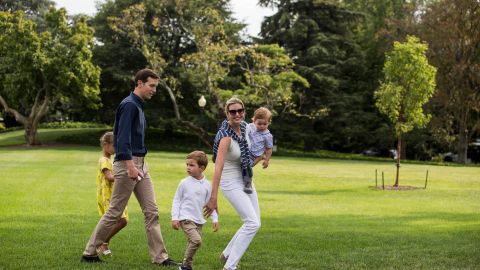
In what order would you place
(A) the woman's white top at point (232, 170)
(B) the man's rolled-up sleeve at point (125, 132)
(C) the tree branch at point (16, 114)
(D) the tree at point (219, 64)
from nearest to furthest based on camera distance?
(A) the woman's white top at point (232, 170), (B) the man's rolled-up sleeve at point (125, 132), (D) the tree at point (219, 64), (C) the tree branch at point (16, 114)

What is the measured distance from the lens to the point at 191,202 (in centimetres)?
711

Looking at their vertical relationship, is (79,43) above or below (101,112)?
above

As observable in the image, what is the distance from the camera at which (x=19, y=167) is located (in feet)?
88.5

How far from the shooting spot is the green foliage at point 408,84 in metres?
22.0

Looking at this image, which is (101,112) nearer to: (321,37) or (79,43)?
(79,43)

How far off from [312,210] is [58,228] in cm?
631

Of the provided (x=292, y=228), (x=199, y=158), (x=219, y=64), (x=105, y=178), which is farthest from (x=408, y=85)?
(x=219, y=64)

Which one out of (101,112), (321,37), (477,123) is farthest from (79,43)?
(477,123)

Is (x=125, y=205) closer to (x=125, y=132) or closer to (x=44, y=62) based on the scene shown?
(x=125, y=132)

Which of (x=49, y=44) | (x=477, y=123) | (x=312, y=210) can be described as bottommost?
(x=312, y=210)

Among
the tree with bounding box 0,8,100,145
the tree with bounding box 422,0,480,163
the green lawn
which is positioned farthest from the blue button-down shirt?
the tree with bounding box 422,0,480,163

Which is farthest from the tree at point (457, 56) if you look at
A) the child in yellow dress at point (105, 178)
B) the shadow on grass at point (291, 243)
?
the child in yellow dress at point (105, 178)

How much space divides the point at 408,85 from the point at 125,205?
16.5 metres

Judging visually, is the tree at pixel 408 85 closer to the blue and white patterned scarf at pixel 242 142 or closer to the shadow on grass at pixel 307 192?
the shadow on grass at pixel 307 192
